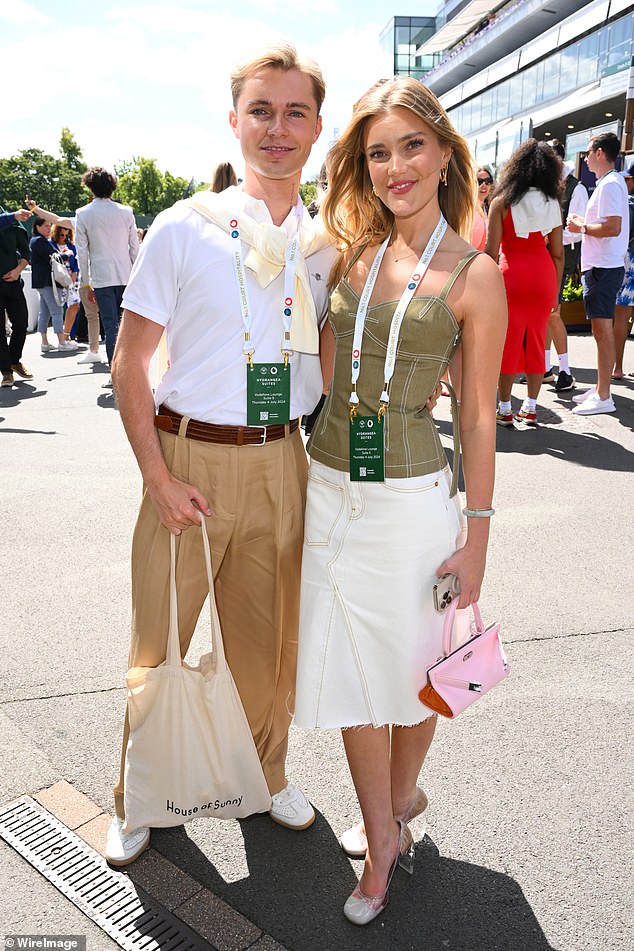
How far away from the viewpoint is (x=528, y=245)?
6.91 m

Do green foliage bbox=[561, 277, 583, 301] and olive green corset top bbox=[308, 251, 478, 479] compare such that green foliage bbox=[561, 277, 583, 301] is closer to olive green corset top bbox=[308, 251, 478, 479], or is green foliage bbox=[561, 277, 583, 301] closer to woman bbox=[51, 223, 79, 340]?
woman bbox=[51, 223, 79, 340]

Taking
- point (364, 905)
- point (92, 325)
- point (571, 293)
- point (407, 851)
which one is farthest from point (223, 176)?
point (571, 293)

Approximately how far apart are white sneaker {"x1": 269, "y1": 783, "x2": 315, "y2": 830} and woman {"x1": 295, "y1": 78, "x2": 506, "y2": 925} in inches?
14.4

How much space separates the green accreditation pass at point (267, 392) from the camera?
2.23m

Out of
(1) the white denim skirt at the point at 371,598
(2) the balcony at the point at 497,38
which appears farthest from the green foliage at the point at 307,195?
(2) the balcony at the point at 497,38

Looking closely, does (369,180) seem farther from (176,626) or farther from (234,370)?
(176,626)

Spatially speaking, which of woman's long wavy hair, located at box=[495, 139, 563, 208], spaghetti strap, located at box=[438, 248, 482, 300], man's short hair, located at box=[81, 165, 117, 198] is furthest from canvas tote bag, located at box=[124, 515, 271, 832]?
man's short hair, located at box=[81, 165, 117, 198]

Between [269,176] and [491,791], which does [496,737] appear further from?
[269,176]

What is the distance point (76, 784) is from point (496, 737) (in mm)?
1521

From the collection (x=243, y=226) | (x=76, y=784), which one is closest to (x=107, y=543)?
(x=76, y=784)

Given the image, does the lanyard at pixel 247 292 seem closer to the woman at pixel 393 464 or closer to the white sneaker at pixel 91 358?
the woman at pixel 393 464

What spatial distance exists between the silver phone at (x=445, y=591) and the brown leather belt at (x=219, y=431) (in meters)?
0.63

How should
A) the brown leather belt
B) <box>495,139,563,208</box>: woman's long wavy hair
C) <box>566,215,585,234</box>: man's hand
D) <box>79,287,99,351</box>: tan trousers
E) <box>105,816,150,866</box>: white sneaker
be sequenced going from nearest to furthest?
1. the brown leather belt
2. <box>105,816,150,866</box>: white sneaker
3. <box>495,139,563,208</box>: woman's long wavy hair
4. <box>566,215,585,234</box>: man's hand
5. <box>79,287,99,351</box>: tan trousers

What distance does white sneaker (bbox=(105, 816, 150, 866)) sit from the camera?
7.95ft
